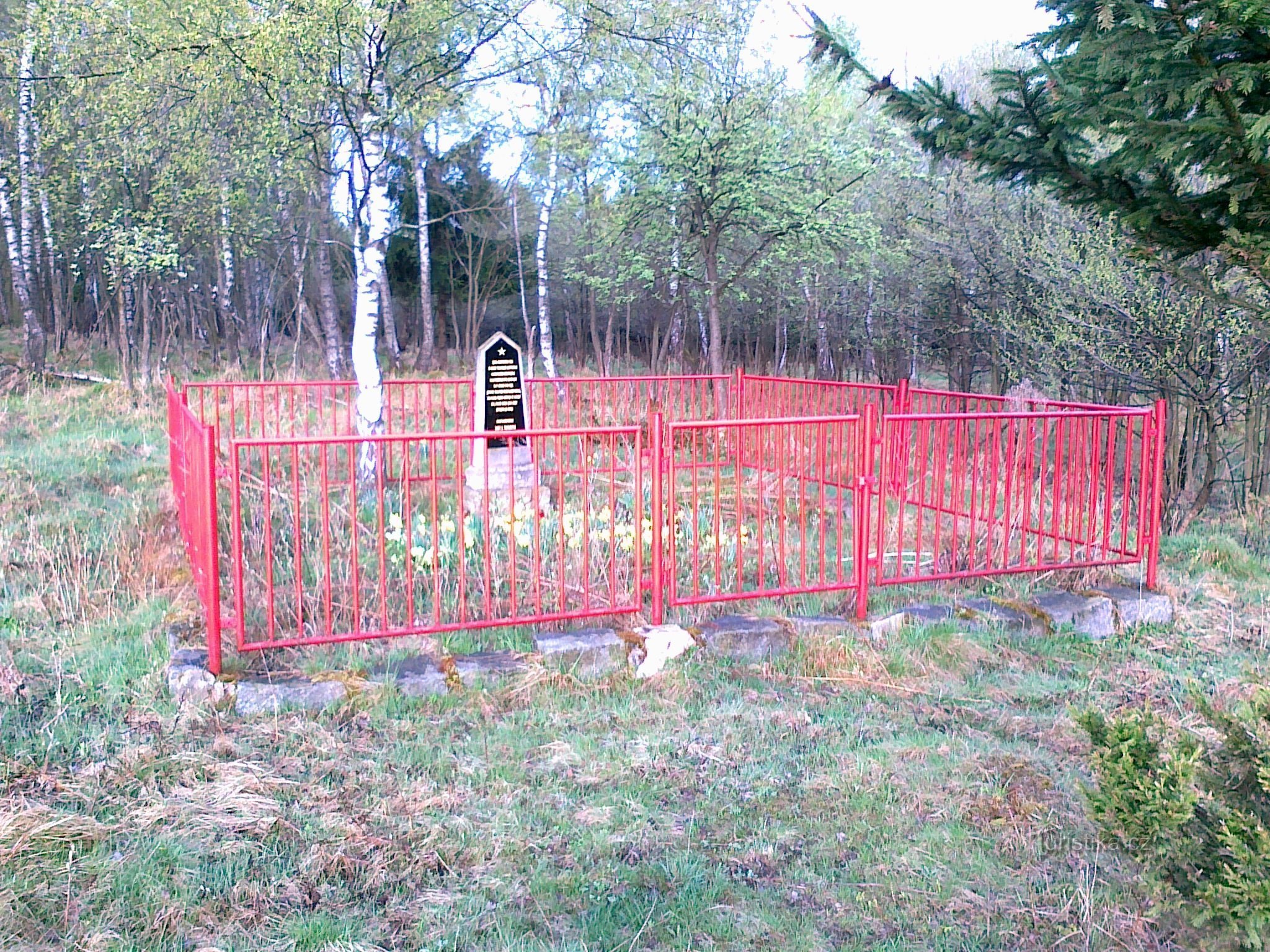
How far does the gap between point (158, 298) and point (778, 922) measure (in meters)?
26.9

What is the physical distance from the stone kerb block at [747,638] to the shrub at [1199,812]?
9.89ft

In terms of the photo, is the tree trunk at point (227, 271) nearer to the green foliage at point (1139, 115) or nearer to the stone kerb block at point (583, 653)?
the stone kerb block at point (583, 653)

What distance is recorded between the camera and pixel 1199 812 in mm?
2777

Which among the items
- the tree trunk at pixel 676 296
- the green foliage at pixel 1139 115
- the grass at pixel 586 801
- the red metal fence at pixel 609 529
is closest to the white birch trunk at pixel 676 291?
the tree trunk at pixel 676 296

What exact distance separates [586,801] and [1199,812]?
2.23 metres

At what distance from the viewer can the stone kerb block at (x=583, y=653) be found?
5488 millimetres

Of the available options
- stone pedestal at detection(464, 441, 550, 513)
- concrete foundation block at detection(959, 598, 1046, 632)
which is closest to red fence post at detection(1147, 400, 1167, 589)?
concrete foundation block at detection(959, 598, 1046, 632)

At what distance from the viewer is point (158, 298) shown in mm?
26250

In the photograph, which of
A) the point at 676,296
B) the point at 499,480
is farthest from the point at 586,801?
the point at 676,296

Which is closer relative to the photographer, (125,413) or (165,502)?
(165,502)

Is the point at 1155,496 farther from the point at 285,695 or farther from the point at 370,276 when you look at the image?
the point at 370,276

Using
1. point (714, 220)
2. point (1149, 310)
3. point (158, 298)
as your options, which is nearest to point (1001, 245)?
point (714, 220)

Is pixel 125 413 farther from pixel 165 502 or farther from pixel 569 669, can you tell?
pixel 569 669

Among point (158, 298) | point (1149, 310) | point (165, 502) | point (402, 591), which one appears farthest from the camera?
point (158, 298)
